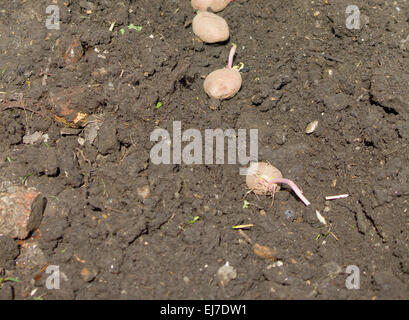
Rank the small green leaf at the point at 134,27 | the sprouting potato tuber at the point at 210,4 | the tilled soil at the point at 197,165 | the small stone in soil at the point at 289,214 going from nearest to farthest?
1. the tilled soil at the point at 197,165
2. the small stone in soil at the point at 289,214
3. the small green leaf at the point at 134,27
4. the sprouting potato tuber at the point at 210,4

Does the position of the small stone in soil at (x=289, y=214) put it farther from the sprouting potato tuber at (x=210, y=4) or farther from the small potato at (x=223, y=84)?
the sprouting potato tuber at (x=210, y=4)

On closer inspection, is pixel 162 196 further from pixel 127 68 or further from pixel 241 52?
pixel 241 52

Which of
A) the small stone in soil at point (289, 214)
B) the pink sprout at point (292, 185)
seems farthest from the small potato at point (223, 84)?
the small stone in soil at point (289, 214)
